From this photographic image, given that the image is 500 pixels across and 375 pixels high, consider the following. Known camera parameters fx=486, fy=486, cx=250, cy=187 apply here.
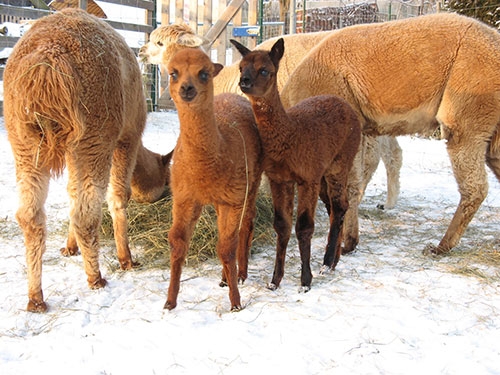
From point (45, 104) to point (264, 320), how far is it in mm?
1969

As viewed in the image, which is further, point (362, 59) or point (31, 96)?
point (362, 59)

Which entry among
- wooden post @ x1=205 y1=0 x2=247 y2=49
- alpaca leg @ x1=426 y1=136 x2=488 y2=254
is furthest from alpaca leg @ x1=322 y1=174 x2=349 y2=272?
wooden post @ x1=205 y1=0 x2=247 y2=49

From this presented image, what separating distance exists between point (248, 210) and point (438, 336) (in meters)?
1.62

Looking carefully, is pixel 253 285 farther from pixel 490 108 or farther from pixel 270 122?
pixel 490 108

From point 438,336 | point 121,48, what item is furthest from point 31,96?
point 438,336

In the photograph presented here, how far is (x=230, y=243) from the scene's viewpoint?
335 cm

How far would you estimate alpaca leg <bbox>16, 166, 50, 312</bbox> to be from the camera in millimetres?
3273

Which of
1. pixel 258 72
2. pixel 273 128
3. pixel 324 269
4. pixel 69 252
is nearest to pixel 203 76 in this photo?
pixel 258 72

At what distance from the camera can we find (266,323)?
310 cm

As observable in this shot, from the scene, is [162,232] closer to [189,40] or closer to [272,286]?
[272,286]

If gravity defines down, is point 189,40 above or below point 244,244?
above

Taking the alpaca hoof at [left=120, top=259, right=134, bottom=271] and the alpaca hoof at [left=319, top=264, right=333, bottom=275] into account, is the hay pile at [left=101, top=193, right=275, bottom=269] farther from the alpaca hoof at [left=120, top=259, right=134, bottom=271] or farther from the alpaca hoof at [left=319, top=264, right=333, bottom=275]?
the alpaca hoof at [left=319, top=264, right=333, bottom=275]

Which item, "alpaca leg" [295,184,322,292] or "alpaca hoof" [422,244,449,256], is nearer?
"alpaca leg" [295,184,322,292]

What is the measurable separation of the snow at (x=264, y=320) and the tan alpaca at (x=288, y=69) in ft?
3.54
